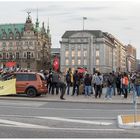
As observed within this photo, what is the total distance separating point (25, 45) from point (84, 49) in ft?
74.5

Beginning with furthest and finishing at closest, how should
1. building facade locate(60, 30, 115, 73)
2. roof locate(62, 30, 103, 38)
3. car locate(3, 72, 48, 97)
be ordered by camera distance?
roof locate(62, 30, 103, 38) < building facade locate(60, 30, 115, 73) < car locate(3, 72, 48, 97)

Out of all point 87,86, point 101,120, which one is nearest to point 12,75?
point 87,86

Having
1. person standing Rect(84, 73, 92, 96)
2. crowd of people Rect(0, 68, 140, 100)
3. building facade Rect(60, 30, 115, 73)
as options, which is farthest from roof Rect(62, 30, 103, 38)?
person standing Rect(84, 73, 92, 96)

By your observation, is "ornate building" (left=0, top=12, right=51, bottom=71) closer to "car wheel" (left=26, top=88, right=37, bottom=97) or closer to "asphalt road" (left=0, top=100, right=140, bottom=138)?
"car wheel" (left=26, top=88, right=37, bottom=97)

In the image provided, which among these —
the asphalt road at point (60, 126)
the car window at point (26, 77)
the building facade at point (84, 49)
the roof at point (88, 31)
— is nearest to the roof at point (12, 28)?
the building facade at point (84, 49)

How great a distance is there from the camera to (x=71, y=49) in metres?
180

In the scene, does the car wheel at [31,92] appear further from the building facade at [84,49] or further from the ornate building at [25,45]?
the building facade at [84,49]

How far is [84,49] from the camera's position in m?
179

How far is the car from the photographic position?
2775 cm

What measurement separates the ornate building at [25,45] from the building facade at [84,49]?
331 inches

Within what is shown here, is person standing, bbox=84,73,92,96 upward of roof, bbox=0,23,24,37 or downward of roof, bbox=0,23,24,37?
downward

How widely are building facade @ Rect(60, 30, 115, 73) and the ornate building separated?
27.6 ft

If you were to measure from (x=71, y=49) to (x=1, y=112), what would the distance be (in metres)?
162

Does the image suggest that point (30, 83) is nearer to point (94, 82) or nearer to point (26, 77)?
point (26, 77)
